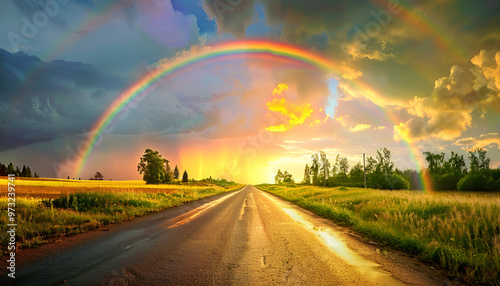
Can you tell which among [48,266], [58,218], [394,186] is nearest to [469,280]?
[48,266]

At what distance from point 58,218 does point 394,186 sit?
88.8m

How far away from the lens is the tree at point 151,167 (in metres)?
85.1

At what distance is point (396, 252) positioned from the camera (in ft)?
23.0

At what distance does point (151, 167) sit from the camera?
85812 mm

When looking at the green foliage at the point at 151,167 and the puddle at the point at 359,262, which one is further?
the green foliage at the point at 151,167

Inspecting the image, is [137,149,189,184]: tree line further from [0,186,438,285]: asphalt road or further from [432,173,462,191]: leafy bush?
[432,173,462,191]: leafy bush

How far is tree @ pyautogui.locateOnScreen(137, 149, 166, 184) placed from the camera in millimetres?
85125

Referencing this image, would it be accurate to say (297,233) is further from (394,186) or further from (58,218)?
(394,186)

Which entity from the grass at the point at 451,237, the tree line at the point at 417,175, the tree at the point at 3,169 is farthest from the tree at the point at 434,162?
the tree at the point at 3,169

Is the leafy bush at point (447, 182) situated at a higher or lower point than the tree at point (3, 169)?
lower

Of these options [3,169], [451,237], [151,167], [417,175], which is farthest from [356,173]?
[3,169]

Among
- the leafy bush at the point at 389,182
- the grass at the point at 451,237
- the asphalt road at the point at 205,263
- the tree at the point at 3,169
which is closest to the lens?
the asphalt road at the point at 205,263

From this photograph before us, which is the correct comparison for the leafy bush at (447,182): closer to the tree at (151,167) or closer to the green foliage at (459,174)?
the green foliage at (459,174)

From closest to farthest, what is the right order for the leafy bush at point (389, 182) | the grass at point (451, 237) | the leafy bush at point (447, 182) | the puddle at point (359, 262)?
1. the puddle at point (359, 262)
2. the grass at point (451, 237)
3. the leafy bush at point (389, 182)
4. the leafy bush at point (447, 182)
